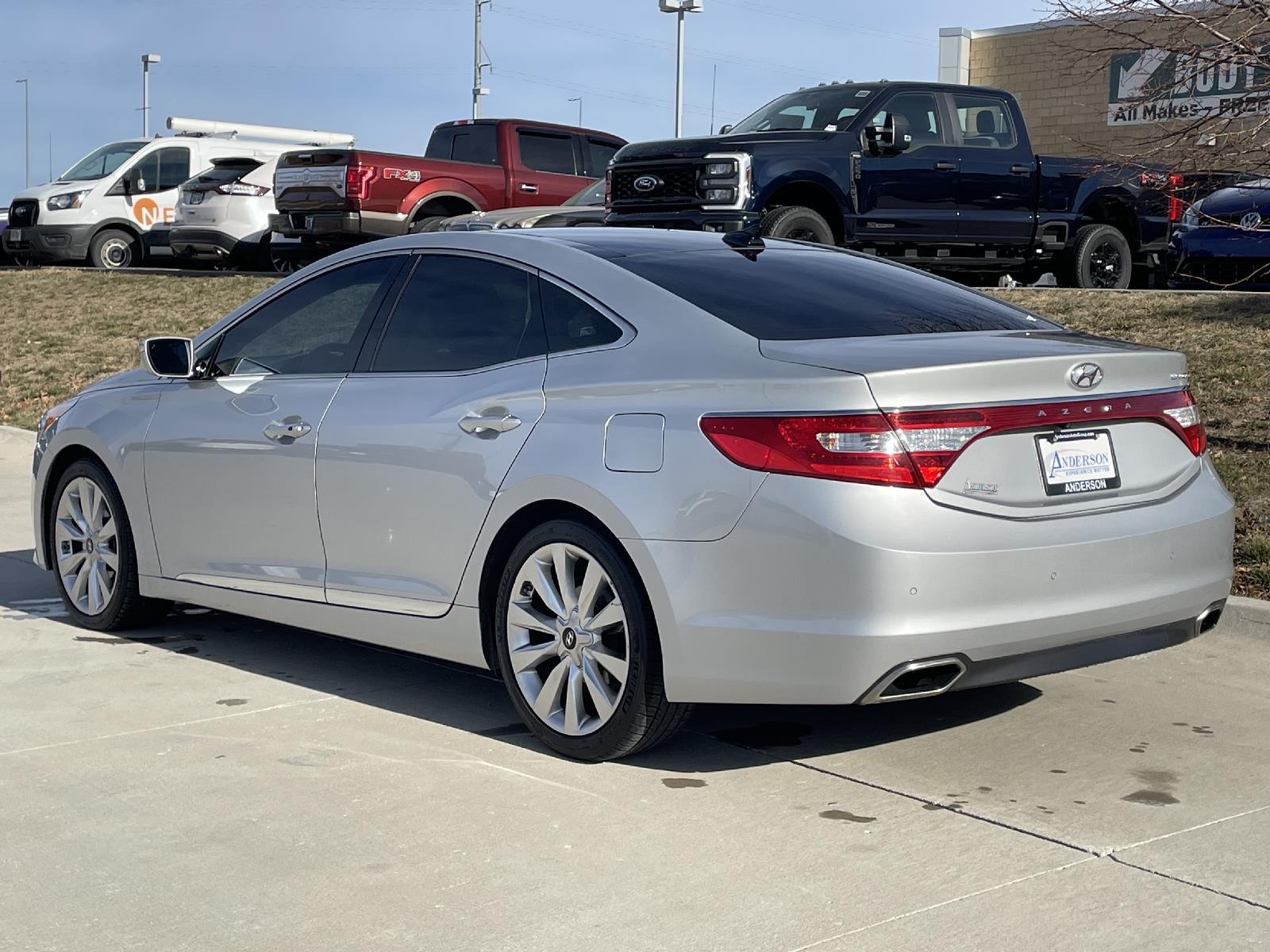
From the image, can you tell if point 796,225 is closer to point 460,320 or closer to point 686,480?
point 460,320

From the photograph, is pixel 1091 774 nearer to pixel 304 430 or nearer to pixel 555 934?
pixel 555 934

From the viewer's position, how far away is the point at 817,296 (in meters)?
5.29

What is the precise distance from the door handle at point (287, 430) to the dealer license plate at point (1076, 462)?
2.59m

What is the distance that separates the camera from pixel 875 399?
4.41 meters

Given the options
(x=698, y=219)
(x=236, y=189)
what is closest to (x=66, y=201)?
(x=236, y=189)

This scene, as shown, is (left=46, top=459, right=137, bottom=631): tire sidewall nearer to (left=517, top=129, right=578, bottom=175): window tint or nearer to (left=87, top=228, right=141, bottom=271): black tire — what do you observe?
(left=517, top=129, right=578, bottom=175): window tint

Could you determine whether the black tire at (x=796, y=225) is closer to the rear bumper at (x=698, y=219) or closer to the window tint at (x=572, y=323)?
the rear bumper at (x=698, y=219)

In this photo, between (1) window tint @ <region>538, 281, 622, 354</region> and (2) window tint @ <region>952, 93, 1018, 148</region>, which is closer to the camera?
(1) window tint @ <region>538, 281, 622, 354</region>

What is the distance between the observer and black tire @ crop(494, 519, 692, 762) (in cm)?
473

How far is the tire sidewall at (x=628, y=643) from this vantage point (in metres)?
4.73

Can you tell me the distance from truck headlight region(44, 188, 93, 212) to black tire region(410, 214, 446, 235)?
738 cm

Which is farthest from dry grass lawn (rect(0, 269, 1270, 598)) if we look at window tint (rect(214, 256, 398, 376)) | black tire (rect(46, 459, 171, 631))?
black tire (rect(46, 459, 171, 631))

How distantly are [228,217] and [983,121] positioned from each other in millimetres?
11070

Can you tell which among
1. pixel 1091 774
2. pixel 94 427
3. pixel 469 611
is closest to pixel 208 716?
pixel 469 611
